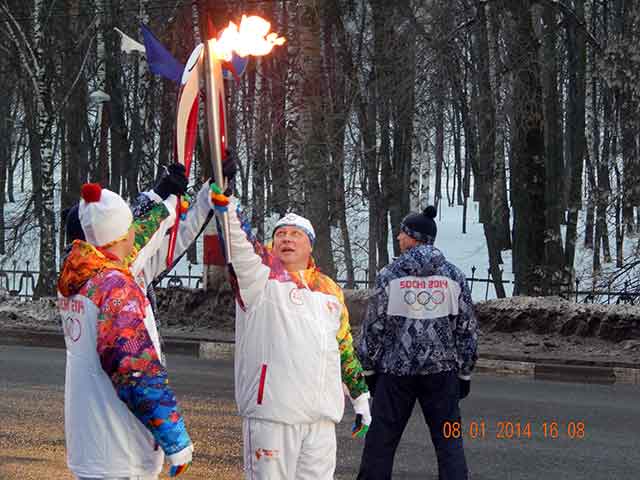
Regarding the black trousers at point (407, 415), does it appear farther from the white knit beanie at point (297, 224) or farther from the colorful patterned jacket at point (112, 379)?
the colorful patterned jacket at point (112, 379)

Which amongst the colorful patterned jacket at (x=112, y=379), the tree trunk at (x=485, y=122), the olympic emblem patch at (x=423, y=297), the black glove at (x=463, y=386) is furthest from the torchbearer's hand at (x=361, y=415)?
the tree trunk at (x=485, y=122)

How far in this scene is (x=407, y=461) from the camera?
7922mm

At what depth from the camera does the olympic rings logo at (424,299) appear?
6.50 metres

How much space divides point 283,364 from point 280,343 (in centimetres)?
9

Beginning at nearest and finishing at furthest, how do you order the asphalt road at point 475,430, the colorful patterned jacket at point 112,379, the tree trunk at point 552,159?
the colorful patterned jacket at point 112,379 < the asphalt road at point 475,430 < the tree trunk at point 552,159

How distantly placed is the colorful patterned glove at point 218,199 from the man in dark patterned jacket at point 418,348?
6.70 feet

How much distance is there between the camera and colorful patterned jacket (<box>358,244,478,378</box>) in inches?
255

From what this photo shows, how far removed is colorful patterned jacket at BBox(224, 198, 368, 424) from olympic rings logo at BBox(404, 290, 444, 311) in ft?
4.53

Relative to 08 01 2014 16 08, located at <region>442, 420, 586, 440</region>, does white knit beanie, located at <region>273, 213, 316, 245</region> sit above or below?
above

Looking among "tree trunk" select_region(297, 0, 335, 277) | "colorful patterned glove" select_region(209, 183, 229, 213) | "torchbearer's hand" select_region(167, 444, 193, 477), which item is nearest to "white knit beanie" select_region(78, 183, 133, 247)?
"colorful patterned glove" select_region(209, 183, 229, 213)

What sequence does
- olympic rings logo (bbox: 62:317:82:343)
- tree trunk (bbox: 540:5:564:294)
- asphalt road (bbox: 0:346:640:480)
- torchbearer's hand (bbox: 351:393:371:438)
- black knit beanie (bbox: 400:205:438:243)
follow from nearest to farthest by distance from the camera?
olympic rings logo (bbox: 62:317:82:343) < torchbearer's hand (bbox: 351:393:371:438) < black knit beanie (bbox: 400:205:438:243) < asphalt road (bbox: 0:346:640:480) < tree trunk (bbox: 540:5:564:294)

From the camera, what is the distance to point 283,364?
5012 millimetres

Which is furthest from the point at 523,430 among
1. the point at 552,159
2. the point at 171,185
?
the point at 552,159

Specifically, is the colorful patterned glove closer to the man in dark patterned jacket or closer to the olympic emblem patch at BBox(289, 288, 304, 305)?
the olympic emblem patch at BBox(289, 288, 304, 305)
